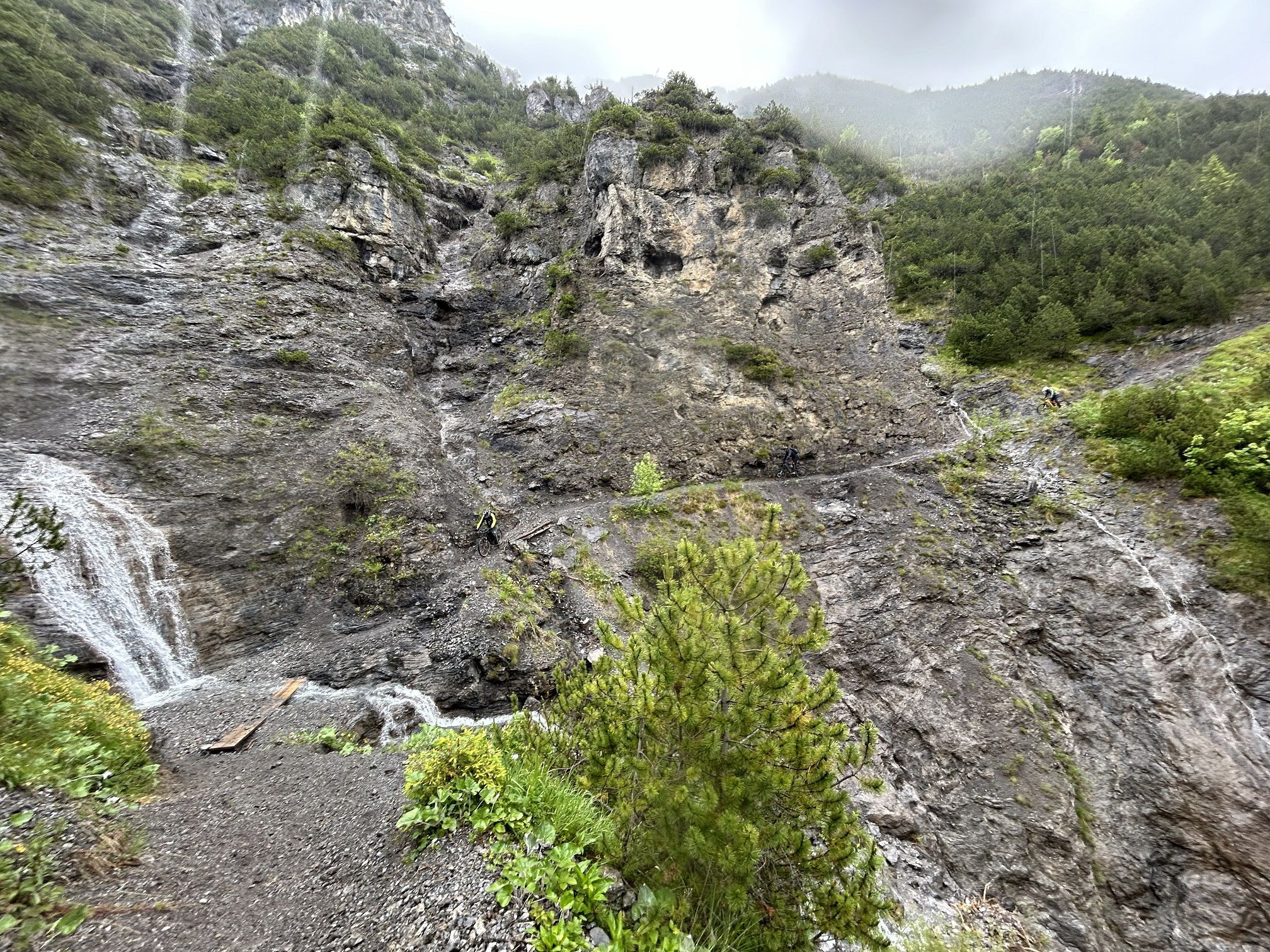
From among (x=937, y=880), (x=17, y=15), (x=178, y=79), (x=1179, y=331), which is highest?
(x=178, y=79)

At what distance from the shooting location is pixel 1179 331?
62.7 feet

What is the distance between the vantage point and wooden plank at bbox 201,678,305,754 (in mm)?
9477

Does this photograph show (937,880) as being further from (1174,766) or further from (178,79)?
(178,79)

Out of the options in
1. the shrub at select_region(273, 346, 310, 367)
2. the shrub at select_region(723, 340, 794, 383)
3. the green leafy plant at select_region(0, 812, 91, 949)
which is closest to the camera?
the green leafy plant at select_region(0, 812, 91, 949)

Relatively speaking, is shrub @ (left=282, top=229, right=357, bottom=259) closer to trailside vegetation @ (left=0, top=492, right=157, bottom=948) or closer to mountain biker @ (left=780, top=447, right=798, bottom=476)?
trailside vegetation @ (left=0, top=492, right=157, bottom=948)

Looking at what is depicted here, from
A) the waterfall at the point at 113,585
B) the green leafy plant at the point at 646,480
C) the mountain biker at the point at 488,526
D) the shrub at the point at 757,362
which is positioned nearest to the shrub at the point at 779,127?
the shrub at the point at 757,362

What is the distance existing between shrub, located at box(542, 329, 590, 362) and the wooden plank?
20.1 metres

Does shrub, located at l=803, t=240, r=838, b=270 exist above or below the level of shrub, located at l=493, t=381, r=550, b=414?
above

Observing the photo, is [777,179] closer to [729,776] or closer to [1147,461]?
[1147,461]

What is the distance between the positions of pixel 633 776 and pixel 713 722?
46.7 inches

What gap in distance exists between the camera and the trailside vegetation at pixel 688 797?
200 inches

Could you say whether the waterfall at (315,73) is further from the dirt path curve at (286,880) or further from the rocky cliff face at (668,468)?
the dirt path curve at (286,880)

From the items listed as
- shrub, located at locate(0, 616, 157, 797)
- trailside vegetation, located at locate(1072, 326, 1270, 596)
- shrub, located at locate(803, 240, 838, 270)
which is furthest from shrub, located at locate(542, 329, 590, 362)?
trailside vegetation, located at locate(1072, 326, 1270, 596)

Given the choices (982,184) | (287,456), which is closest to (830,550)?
(287,456)
